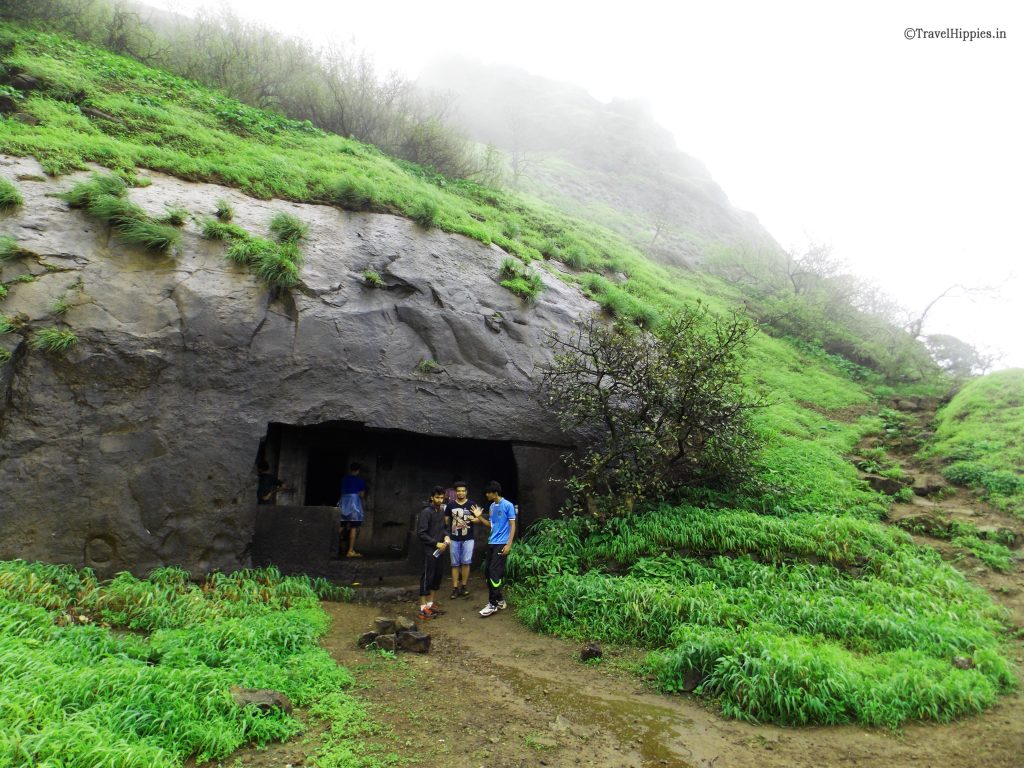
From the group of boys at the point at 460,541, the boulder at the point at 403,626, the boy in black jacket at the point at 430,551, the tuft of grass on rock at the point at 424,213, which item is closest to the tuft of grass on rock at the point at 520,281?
the tuft of grass on rock at the point at 424,213

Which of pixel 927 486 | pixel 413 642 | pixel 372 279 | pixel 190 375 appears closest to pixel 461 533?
pixel 413 642

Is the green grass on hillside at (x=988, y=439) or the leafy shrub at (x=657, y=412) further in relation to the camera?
the green grass on hillside at (x=988, y=439)

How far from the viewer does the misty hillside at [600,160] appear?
1448 inches

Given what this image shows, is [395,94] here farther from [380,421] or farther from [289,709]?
[289,709]

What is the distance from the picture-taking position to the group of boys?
8.30 meters

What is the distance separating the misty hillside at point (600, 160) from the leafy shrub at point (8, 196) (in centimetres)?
2242

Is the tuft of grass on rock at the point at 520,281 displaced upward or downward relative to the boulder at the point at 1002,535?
upward

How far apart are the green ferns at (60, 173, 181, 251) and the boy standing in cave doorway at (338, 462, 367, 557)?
196 inches

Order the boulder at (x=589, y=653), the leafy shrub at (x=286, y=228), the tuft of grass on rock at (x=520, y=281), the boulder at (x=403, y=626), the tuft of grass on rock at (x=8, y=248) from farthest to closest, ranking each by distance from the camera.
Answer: the tuft of grass on rock at (x=520, y=281)
the leafy shrub at (x=286, y=228)
the tuft of grass on rock at (x=8, y=248)
the boulder at (x=403, y=626)
the boulder at (x=589, y=653)

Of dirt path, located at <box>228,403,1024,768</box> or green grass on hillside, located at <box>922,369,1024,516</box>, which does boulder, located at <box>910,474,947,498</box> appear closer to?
green grass on hillside, located at <box>922,369,1024,516</box>

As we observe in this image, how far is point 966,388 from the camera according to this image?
16.8 meters

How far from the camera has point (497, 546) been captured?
8.56 metres

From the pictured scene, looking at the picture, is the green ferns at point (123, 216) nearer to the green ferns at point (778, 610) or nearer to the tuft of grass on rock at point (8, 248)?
the tuft of grass on rock at point (8, 248)

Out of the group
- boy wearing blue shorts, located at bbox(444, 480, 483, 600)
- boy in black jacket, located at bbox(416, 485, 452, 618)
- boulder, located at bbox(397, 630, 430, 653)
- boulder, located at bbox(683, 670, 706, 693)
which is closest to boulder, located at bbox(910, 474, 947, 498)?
boulder, located at bbox(683, 670, 706, 693)
